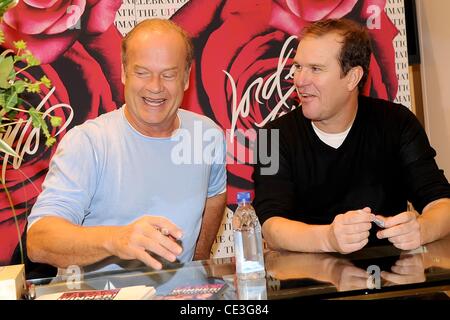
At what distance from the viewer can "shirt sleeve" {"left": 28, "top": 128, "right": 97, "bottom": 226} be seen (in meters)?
2.26

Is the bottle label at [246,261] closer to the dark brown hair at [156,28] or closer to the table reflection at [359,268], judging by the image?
the table reflection at [359,268]

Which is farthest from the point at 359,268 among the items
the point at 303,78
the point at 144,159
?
the point at 303,78

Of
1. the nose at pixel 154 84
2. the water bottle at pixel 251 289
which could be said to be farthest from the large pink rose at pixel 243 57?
the water bottle at pixel 251 289

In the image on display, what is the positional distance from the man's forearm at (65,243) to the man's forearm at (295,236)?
22.7 inches

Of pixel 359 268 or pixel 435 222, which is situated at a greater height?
pixel 435 222

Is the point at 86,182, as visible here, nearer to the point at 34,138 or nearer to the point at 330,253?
the point at 330,253

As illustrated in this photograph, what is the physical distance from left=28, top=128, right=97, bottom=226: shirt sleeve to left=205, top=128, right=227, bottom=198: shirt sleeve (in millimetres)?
513

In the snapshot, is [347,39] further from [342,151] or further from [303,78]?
[342,151]

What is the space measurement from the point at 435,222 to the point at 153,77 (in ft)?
3.68

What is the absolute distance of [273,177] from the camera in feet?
8.45

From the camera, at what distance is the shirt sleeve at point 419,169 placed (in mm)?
2555

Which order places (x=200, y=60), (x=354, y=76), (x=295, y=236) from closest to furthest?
(x=295, y=236) → (x=354, y=76) → (x=200, y=60)

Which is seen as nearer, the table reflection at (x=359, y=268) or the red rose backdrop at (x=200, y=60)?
the table reflection at (x=359, y=268)

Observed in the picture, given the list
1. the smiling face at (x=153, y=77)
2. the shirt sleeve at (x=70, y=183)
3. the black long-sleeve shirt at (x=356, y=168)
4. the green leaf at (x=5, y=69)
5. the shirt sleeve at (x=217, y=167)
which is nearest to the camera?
the green leaf at (x=5, y=69)
